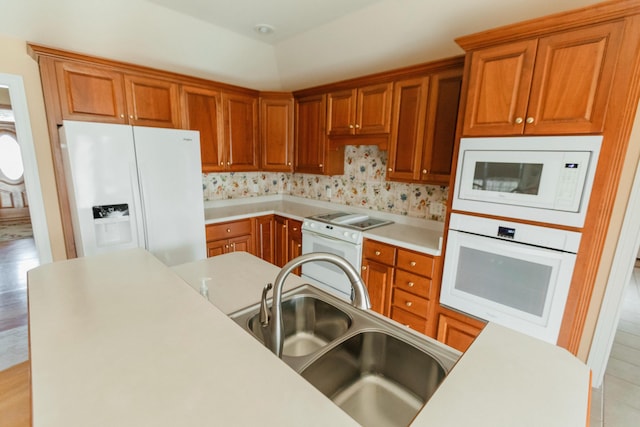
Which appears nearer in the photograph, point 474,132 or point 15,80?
point 474,132

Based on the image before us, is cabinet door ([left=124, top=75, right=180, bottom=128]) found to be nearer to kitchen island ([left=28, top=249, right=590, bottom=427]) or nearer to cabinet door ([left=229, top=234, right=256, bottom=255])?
cabinet door ([left=229, top=234, right=256, bottom=255])

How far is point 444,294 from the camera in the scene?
203cm

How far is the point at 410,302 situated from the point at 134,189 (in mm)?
2398

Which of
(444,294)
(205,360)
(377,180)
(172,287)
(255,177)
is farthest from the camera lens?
(255,177)

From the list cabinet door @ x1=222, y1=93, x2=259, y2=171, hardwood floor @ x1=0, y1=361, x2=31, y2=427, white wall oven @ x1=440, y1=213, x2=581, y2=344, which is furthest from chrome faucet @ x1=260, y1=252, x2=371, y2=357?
cabinet door @ x1=222, y1=93, x2=259, y2=171

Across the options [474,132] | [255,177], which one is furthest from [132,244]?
[474,132]

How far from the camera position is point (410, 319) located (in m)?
2.26

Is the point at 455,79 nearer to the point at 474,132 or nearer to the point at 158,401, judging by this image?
the point at 474,132

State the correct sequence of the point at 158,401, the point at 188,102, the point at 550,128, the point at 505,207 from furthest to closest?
the point at 188,102
the point at 505,207
the point at 550,128
the point at 158,401

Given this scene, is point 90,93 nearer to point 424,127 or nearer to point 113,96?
point 113,96

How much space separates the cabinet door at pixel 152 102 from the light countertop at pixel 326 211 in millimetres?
1031

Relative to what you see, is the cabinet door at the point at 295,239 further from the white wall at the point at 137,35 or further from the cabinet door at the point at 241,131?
the white wall at the point at 137,35

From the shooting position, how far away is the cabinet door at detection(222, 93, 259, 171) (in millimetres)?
3096

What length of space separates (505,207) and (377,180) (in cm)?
144
